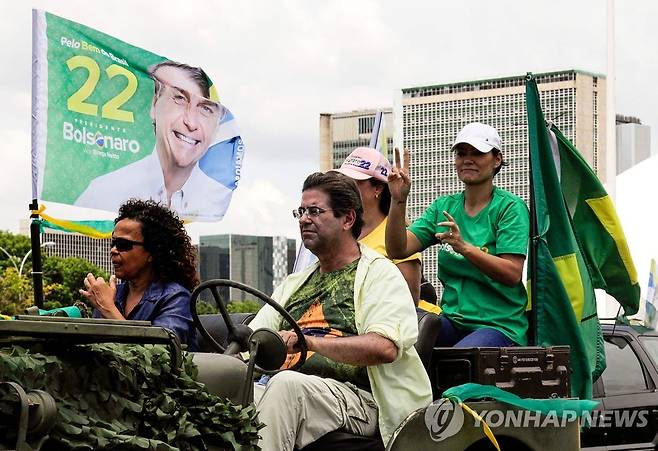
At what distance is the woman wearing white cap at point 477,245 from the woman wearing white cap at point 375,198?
12 cm

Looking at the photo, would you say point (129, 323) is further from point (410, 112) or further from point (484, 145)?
point (410, 112)

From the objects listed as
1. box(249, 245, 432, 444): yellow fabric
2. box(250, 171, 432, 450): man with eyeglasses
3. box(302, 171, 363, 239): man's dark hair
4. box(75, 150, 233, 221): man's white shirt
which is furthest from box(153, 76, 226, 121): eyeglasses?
box(249, 245, 432, 444): yellow fabric

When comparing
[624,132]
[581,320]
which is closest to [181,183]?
[581,320]

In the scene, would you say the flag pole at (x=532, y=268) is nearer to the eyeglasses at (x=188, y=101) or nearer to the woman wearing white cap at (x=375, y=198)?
the woman wearing white cap at (x=375, y=198)

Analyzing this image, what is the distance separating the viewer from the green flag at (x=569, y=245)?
6.52 m

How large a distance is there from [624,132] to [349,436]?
62379mm

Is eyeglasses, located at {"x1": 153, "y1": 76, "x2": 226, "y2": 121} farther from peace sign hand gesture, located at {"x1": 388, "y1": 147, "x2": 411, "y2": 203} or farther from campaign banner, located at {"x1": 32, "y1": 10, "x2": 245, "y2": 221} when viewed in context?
peace sign hand gesture, located at {"x1": 388, "y1": 147, "x2": 411, "y2": 203}

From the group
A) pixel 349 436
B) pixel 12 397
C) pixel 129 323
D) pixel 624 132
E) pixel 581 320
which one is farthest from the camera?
pixel 624 132

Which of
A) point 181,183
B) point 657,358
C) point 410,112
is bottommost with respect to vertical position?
point 657,358

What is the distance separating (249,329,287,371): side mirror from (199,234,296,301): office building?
11647cm

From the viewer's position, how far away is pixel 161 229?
20.4ft

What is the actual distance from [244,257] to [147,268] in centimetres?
12421

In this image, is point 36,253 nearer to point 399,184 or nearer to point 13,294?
point 399,184

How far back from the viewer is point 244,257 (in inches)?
5123
